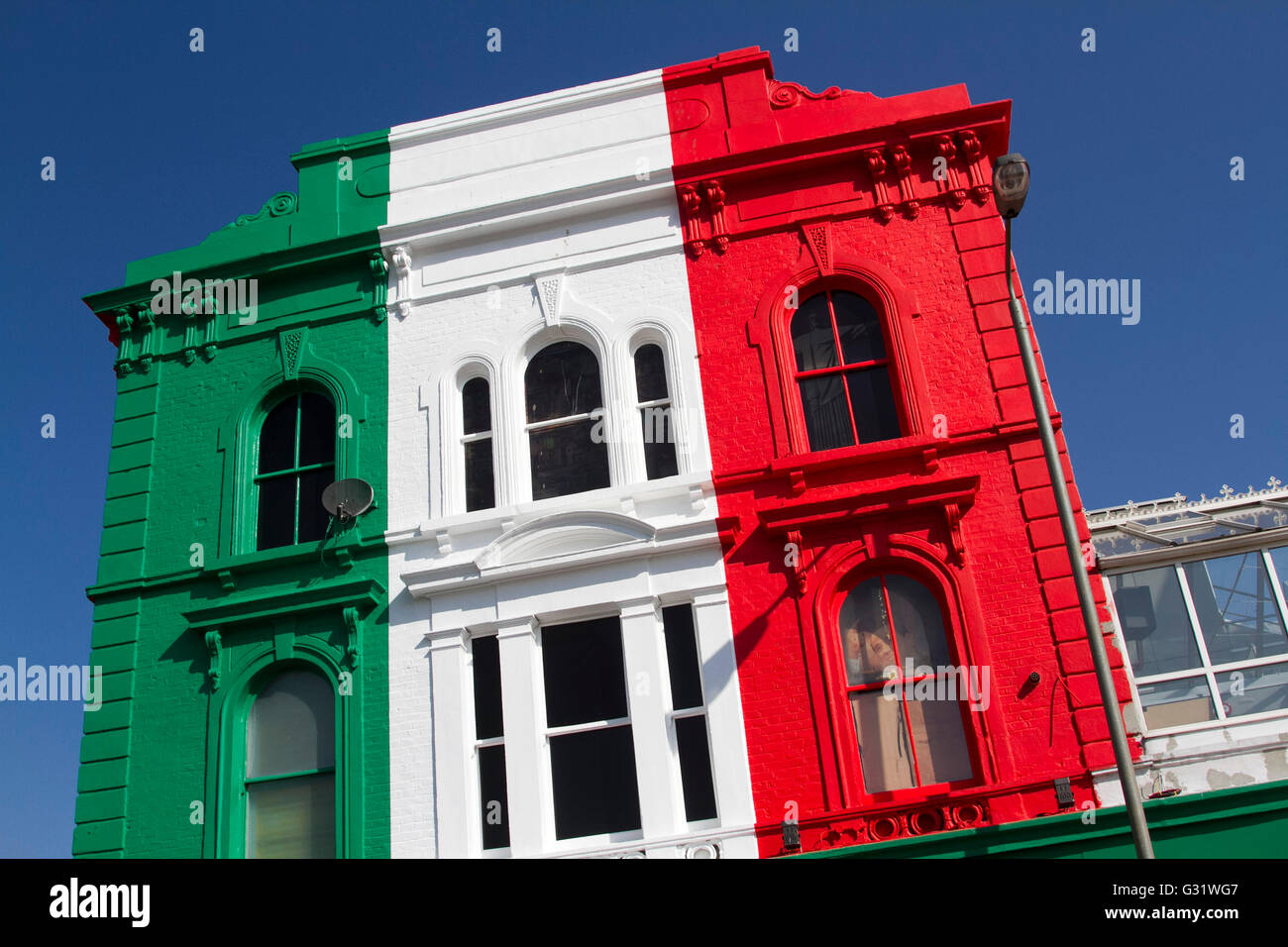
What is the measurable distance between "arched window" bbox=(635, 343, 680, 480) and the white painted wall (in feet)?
0.49

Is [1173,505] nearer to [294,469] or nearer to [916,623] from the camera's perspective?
[916,623]

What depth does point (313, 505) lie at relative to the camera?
1464 centimetres

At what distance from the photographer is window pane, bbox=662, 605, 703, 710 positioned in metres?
12.8

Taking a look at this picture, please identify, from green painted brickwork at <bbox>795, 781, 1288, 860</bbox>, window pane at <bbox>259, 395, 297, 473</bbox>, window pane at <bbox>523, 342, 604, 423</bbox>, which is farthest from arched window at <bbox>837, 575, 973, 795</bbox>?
window pane at <bbox>259, 395, 297, 473</bbox>

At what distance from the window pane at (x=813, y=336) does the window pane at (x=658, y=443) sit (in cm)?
166

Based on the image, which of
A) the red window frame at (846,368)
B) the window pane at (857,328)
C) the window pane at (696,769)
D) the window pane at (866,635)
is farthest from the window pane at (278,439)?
the window pane at (866,635)

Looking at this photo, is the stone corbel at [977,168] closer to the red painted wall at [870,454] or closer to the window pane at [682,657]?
the red painted wall at [870,454]

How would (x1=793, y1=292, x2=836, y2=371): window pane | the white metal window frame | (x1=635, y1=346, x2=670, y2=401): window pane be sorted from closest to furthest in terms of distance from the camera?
the white metal window frame < (x1=793, y1=292, x2=836, y2=371): window pane < (x1=635, y1=346, x2=670, y2=401): window pane

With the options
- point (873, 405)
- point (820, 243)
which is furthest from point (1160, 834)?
point (820, 243)

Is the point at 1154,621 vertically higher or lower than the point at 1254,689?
higher

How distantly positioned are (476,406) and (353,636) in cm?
316

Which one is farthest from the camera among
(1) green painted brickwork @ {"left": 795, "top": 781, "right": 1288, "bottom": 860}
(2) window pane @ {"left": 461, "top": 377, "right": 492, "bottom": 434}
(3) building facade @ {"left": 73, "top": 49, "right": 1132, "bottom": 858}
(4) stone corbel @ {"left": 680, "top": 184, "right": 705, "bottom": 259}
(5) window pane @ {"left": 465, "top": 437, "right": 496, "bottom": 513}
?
(4) stone corbel @ {"left": 680, "top": 184, "right": 705, "bottom": 259}

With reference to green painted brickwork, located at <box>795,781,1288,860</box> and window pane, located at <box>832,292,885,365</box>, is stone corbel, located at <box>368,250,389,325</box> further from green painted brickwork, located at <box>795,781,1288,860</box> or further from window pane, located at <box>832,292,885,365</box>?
green painted brickwork, located at <box>795,781,1288,860</box>
